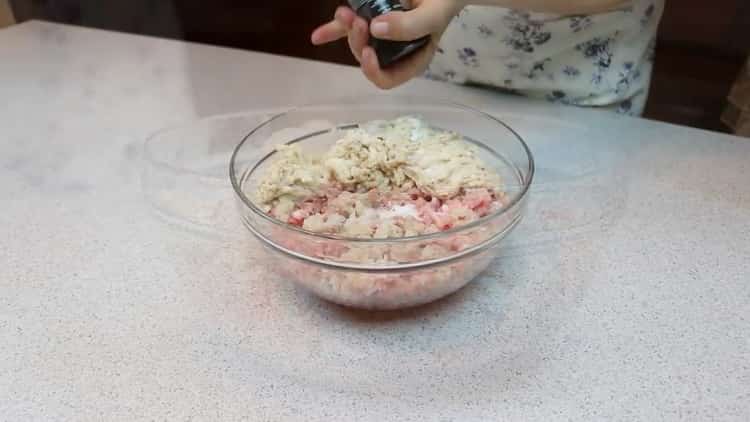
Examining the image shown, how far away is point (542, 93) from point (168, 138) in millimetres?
572

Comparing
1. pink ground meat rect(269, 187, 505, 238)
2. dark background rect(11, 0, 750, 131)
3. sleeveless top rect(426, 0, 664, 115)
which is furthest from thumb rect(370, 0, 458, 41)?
dark background rect(11, 0, 750, 131)

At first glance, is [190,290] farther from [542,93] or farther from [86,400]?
[542,93]

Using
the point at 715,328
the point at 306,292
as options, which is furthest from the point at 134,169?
the point at 715,328

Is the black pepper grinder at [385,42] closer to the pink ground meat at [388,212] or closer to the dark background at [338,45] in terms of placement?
the pink ground meat at [388,212]

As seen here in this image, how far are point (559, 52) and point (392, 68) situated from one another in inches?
14.9

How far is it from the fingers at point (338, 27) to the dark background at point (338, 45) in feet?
2.56

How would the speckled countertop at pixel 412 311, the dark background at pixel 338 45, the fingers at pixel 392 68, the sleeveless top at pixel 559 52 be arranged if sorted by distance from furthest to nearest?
the dark background at pixel 338 45 → the sleeveless top at pixel 559 52 → the fingers at pixel 392 68 → the speckled countertop at pixel 412 311

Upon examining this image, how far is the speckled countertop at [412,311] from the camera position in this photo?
50 cm

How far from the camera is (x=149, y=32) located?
1.48 m

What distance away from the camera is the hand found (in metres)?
0.56

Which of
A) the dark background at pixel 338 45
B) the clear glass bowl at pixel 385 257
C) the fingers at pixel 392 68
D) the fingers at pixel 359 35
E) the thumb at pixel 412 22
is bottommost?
the dark background at pixel 338 45

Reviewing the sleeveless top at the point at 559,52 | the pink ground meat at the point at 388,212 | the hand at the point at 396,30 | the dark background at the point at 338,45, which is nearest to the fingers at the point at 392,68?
the hand at the point at 396,30

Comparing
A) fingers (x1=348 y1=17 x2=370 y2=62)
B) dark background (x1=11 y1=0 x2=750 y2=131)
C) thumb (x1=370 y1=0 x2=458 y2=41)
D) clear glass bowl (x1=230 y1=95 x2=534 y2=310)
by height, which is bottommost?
dark background (x1=11 y1=0 x2=750 y2=131)

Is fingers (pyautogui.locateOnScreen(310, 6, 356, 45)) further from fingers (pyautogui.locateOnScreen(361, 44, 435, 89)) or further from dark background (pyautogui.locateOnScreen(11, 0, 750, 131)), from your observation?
dark background (pyautogui.locateOnScreen(11, 0, 750, 131))
